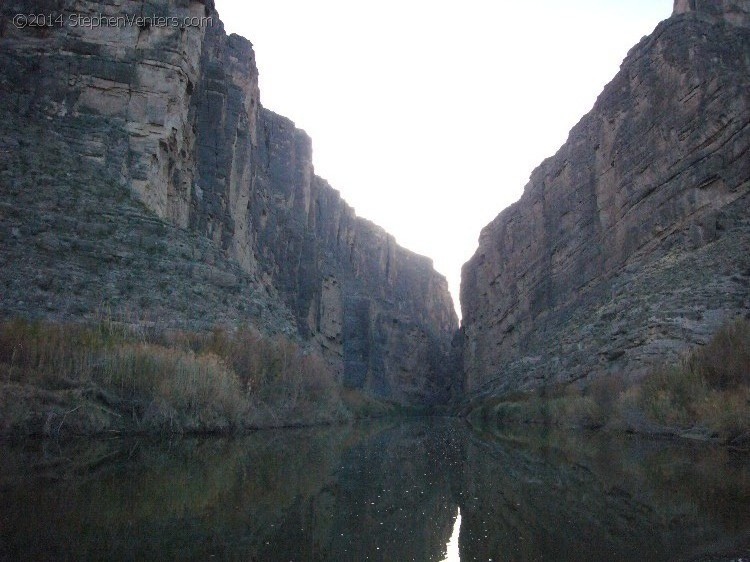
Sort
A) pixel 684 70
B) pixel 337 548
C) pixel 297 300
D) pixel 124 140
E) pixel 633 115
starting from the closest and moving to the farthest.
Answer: pixel 337 548 < pixel 124 140 < pixel 684 70 < pixel 633 115 < pixel 297 300

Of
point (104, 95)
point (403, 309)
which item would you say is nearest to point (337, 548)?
point (104, 95)

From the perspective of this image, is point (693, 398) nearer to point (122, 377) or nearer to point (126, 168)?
point (122, 377)

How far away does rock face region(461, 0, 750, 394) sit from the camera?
22.2 m

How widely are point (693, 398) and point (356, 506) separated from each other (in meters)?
12.0

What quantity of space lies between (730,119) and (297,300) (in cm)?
3622

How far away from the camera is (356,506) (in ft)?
21.6

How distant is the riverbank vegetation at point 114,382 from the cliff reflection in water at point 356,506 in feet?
4.78

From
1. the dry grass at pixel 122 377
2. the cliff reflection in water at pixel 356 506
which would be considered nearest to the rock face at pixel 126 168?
the dry grass at pixel 122 377

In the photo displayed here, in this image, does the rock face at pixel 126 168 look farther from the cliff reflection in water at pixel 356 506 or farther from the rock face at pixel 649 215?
the rock face at pixel 649 215

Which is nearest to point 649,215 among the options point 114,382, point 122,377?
point 122,377

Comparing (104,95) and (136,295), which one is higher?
(104,95)

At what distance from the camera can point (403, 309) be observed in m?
95.6

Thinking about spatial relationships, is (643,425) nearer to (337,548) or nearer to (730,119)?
(337,548)

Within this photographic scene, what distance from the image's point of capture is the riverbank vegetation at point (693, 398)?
13.0 metres
